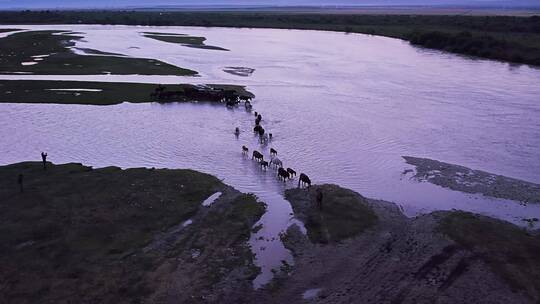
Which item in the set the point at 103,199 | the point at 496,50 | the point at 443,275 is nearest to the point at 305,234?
the point at 443,275

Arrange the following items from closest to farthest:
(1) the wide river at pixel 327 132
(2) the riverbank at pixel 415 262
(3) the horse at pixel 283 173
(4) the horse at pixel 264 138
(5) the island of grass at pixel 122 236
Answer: (2) the riverbank at pixel 415 262, (5) the island of grass at pixel 122 236, (1) the wide river at pixel 327 132, (3) the horse at pixel 283 173, (4) the horse at pixel 264 138

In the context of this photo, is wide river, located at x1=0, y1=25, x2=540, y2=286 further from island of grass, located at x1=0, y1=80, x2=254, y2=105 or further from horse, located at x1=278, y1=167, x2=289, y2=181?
island of grass, located at x1=0, y1=80, x2=254, y2=105

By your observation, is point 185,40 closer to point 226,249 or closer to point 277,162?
point 277,162

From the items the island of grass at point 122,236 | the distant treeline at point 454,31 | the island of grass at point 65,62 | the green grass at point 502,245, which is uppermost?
the distant treeline at point 454,31

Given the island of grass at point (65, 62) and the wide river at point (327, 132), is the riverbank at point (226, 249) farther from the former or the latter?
the island of grass at point (65, 62)

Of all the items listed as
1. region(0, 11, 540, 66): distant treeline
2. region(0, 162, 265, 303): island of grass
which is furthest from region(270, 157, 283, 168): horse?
region(0, 11, 540, 66): distant treeline

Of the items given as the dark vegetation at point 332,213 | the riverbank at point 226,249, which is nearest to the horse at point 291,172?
the dark vegetation at point 332,213

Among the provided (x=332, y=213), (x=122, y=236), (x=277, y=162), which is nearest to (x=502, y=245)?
(x=332, y=213)
